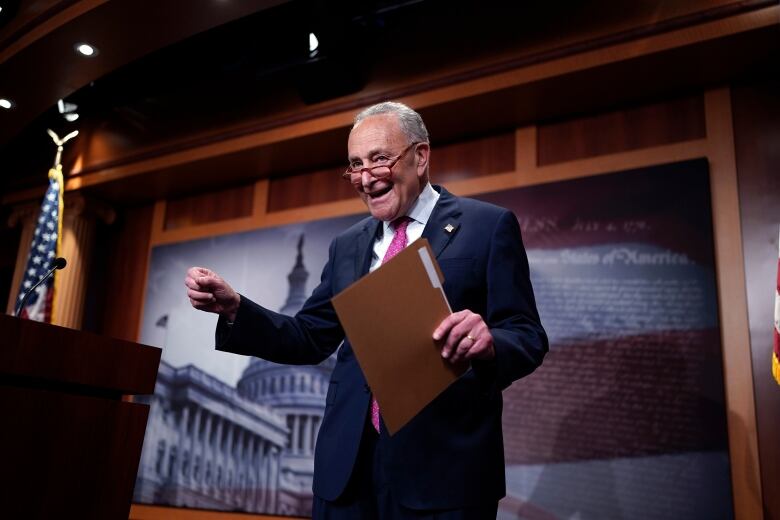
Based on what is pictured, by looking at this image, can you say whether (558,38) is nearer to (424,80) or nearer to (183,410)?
→ (424,80)

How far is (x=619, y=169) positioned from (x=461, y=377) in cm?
264

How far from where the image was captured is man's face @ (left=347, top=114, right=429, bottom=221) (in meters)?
1.53

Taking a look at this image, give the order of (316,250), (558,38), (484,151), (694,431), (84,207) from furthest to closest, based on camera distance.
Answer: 1. (84,207)
2. (316,250)
3. (484,151)
4. (558,38)
5. (694,431)

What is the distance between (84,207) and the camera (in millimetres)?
5449

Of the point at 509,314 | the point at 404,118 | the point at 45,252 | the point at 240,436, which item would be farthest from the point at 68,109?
the point at 509,314

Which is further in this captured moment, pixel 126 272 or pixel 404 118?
pixel 126 272

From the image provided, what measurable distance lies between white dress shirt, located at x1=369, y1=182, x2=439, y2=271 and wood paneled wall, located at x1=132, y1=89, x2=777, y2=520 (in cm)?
221

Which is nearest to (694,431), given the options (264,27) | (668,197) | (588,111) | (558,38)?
(668,197)

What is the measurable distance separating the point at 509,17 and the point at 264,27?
144 centimetres

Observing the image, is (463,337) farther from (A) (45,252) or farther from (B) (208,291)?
(A) (45,252)

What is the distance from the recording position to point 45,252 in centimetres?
479

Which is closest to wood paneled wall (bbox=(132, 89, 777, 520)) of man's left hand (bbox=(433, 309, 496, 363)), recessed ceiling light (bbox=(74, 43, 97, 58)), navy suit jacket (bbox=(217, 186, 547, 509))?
recessed ceiling light (bbox=(74, 43, 97, 58))

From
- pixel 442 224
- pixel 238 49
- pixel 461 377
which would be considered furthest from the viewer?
pixel 238 49

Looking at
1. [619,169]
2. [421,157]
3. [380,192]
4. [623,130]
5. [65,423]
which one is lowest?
[65,423]
